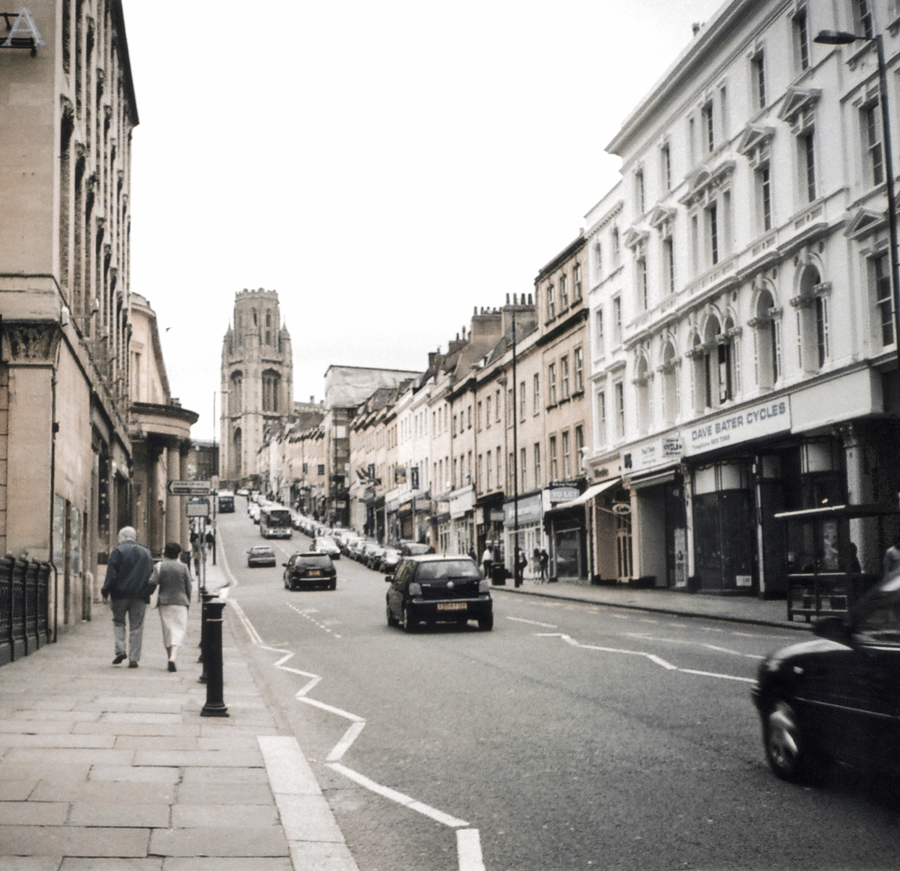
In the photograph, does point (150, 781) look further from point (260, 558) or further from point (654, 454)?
point (260, 558)

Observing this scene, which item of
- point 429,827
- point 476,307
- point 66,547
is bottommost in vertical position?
point 429,827

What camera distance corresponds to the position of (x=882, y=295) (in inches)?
983

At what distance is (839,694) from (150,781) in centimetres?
438

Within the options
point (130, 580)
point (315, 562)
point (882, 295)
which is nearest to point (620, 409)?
point (315, 562)

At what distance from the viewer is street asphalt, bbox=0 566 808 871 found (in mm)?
5770

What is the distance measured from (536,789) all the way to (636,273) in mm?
34280

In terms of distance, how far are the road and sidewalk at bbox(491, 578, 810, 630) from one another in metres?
5.21

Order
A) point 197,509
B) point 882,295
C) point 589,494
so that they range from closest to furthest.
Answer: point 882,295 → point 197,509 → point 589,494

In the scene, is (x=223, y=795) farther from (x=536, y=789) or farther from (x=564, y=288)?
(x=564, y=288)

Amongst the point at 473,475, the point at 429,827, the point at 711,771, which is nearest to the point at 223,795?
the point at 429,827

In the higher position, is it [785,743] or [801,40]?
[801,40]

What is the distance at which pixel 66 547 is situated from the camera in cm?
2258

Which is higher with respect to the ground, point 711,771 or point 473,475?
point 473,475

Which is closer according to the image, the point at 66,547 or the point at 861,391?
the point at 66,547
